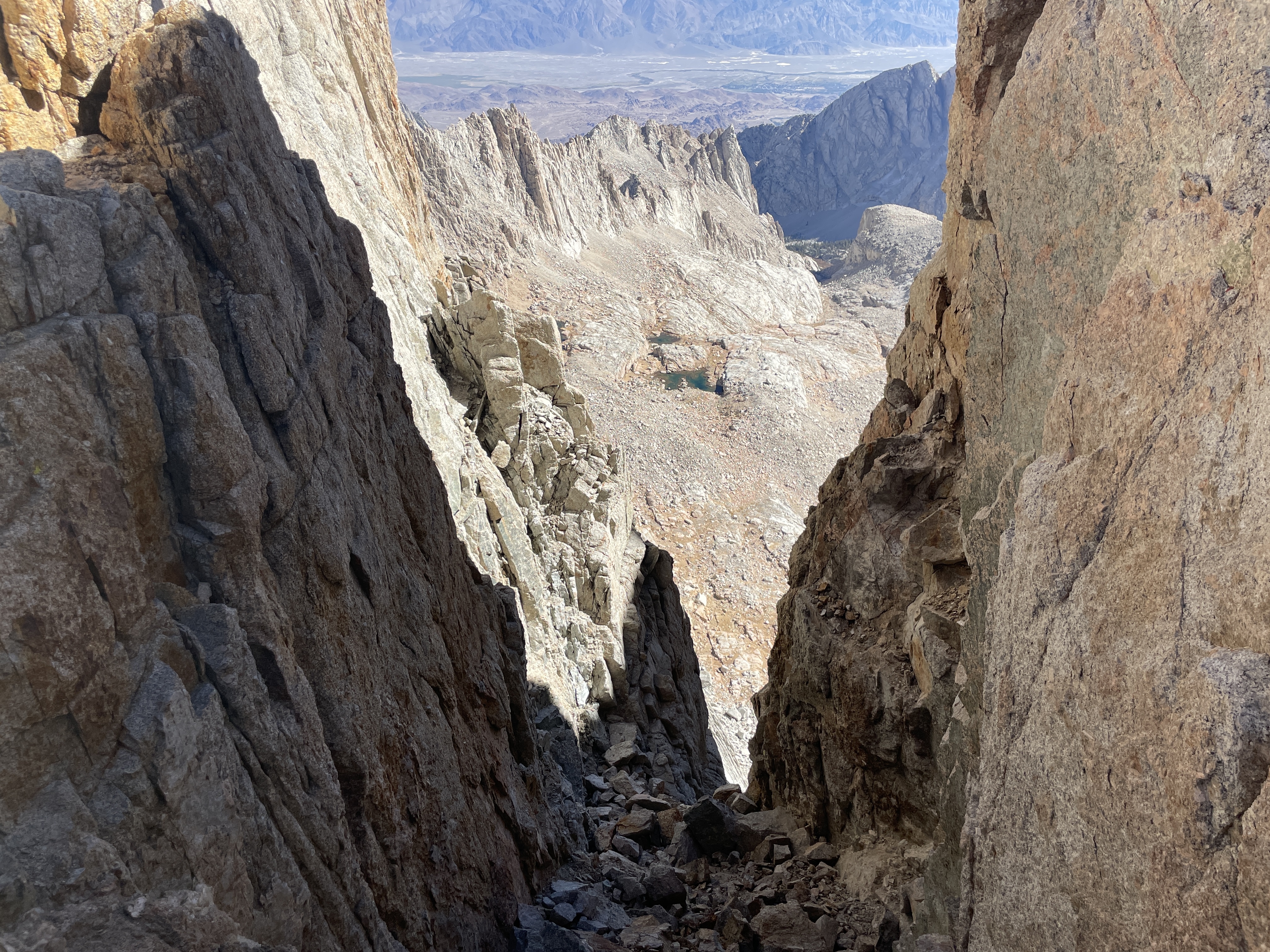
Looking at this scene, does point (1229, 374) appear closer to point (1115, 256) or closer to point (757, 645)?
point (1115, 256)

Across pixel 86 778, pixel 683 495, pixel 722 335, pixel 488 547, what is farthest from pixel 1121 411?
pixel 722 335

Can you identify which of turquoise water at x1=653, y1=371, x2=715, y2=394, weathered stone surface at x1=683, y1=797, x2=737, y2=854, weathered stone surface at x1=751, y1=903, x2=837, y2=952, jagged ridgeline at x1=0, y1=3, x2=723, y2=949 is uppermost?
jagged ridgeline at x1=0, y1=3, x2=723, y2=949

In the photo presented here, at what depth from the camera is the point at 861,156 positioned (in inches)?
6383

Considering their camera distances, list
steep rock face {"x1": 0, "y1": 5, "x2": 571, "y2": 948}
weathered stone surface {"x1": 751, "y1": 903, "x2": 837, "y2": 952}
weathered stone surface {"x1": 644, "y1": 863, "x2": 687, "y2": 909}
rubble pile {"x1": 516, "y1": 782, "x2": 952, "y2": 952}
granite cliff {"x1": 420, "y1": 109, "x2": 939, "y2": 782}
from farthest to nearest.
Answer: granite cliff {"x1": 420, "y1": 109, "x2": 939, "y2": 782} < weathered stone surface {"x1": 644, "y1": 863, "x2": 687, "y2": 909} < weathered stone surface {"x1": 751, "y1": 903, "x2": 837, "y2": 952} < rubble pile {"x1": 516, "y1": 782, "x2": 952, "y2": 952} < steep rock face {"x1": 0, "y1": 5, "x2": 571, "y2": 948}

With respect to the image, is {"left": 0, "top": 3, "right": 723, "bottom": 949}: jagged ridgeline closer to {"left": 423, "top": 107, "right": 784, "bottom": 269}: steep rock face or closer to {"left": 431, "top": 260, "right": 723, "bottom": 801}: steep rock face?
{"left": 431, "top": 260, "right": 723, "bottom": 801}: steep rock face

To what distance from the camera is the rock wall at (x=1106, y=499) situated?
199 inches

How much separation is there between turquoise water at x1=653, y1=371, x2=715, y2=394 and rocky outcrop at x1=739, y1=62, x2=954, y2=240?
3872 inches

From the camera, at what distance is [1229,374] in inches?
207

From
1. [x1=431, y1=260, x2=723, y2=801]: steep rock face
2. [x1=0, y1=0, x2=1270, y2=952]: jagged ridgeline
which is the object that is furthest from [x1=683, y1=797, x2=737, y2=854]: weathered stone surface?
[x1=431, y1=260, x2=723, y2=801]: steep rock face

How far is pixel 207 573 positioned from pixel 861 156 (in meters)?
176

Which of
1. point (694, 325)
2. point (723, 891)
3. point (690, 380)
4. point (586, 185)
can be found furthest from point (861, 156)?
point (723, 891)

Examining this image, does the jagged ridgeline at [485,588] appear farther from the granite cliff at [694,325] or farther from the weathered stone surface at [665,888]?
the granite cliff at [694,325]

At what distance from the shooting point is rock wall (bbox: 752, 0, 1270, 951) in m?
5.07

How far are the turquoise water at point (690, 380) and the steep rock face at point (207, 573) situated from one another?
56408 millimetres
